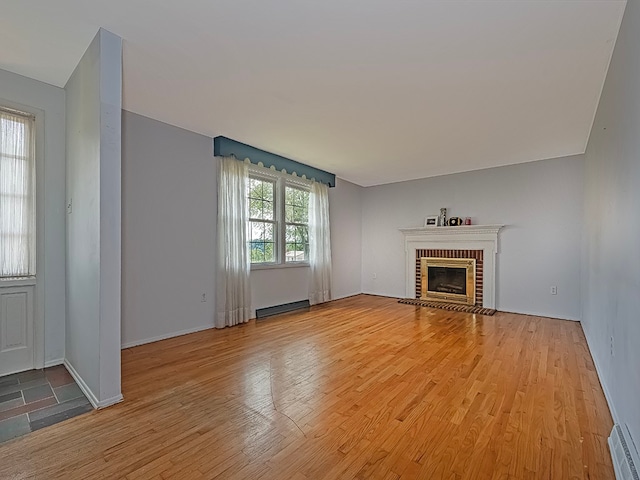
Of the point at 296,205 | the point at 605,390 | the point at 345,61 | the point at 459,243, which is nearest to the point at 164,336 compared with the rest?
the point at 296,205

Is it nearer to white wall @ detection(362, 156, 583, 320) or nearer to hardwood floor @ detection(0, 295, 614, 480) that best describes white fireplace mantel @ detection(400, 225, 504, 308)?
white wall @ detection(362, 156, 583, 320)

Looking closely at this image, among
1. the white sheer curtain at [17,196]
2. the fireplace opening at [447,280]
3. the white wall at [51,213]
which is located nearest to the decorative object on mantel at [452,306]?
the fireplace opening at [447,280]

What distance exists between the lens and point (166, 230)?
3.68 m

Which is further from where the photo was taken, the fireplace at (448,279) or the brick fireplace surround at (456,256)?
the fireplace at (448,279)

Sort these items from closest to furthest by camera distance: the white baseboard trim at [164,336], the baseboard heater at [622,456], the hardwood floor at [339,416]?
1. the baseboard heater at [622,456]
2. the hardwood floor at [339,416]
3. the white baseboard trim at [164,336]

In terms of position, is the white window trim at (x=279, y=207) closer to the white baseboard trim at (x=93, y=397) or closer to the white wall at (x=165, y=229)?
the white wall at (x=165, y=229)

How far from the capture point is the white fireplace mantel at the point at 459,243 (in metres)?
5.32

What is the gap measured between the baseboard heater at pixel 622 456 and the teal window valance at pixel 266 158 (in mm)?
4381

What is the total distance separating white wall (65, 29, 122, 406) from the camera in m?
2.12

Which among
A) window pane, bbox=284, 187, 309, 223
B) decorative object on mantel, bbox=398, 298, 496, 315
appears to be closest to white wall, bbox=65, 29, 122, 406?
window pane, bbox=284, 187, 309, 223

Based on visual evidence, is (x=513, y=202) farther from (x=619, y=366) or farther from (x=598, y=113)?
(x=619, y=366)

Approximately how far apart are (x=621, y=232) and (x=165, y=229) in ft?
13.4

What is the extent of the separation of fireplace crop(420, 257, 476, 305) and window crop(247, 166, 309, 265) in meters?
2.40

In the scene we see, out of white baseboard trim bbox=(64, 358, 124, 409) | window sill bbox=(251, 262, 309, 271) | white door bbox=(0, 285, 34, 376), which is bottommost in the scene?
white baseboard trim bbox=(64, 358, 124, 409)
